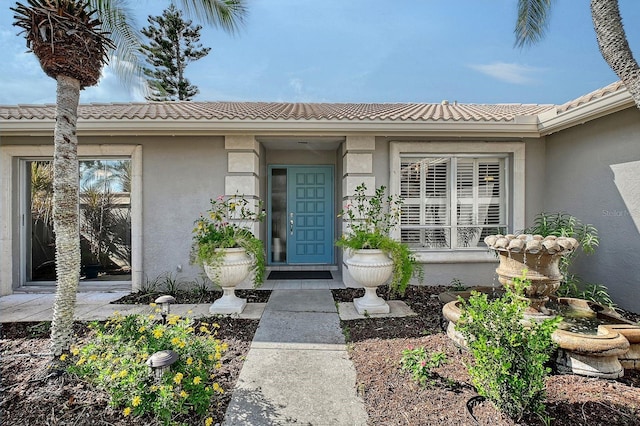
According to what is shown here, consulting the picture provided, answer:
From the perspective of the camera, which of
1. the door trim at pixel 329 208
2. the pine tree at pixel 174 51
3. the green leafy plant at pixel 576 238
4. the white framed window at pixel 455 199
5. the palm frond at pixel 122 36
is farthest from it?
the pine tree at pixel 174 51

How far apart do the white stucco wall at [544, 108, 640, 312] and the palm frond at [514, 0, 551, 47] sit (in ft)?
7.29

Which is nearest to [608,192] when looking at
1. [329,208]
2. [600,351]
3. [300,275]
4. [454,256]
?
[454,256]

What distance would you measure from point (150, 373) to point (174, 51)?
21.0 m

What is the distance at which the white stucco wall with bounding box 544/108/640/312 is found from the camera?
15.3ft

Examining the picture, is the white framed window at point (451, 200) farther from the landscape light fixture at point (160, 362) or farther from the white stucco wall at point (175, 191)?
the landscape light fixture at point (160, 362)

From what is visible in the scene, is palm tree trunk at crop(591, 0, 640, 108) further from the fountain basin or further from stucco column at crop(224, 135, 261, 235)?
stucco column at crop(224, 135, 261, 235)

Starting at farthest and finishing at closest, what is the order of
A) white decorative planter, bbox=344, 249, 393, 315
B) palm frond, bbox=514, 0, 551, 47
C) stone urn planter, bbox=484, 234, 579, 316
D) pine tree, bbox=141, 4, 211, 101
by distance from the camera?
pine tree, bbox=141, 4, 211, 101
palm frond, bbox=514, 0, 551, 47
white decorative planter, bbox=344, 249, 393, 315
stone urn planter, bbox=484, 234, 579, 316

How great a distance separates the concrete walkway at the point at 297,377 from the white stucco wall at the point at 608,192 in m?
4.66

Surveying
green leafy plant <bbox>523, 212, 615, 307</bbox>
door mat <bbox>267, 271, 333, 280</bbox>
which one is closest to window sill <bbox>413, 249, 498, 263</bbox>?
green leafy plant <bbox>523, 212, 615, 307</bbox>

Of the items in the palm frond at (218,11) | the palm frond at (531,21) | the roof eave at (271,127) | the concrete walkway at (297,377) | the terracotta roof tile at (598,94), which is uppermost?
the palm frond at (531,21)

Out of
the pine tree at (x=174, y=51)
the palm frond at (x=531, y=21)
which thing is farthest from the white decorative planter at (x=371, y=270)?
the pine tree at (x=174, y=51)

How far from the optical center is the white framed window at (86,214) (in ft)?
19.7

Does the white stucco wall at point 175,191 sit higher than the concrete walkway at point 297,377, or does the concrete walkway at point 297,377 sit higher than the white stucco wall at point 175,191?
the white stucco wall at point 175,191

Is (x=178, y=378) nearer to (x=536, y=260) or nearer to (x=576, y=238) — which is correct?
(x=536, y=260)
